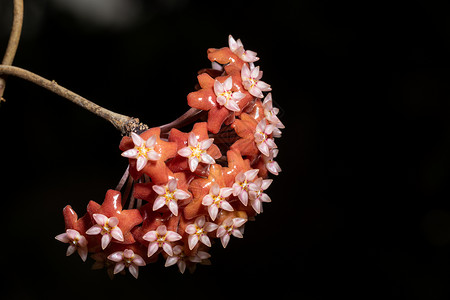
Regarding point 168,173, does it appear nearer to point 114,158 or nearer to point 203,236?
point 203,236

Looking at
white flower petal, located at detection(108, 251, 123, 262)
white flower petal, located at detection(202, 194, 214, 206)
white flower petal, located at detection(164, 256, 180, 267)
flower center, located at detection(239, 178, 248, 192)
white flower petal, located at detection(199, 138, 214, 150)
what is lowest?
white flower petal, located at detection(164, 256, 180, 267)

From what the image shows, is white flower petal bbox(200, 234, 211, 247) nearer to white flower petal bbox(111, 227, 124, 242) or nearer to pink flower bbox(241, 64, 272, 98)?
white flower petal bbox(111, 227, 124, 242)

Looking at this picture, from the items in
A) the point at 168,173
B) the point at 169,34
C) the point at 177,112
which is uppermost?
the point at 169,34

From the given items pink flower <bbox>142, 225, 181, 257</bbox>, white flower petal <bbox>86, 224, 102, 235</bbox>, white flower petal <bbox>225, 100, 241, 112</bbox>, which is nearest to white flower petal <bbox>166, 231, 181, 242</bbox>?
pink flower <bbox>142, 225, 181, 257</bbox>

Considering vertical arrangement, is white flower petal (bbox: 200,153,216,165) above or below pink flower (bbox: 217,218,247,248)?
above

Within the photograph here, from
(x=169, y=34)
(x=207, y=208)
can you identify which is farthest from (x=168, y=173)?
(x=169, y=34)

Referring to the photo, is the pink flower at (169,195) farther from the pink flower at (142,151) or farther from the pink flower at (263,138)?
the pink flower at (263,138)

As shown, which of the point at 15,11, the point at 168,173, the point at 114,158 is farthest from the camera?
the point at 114,158

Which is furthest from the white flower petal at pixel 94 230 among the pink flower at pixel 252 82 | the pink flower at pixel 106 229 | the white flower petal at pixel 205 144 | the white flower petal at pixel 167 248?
the pink flower at pixel 252 82
